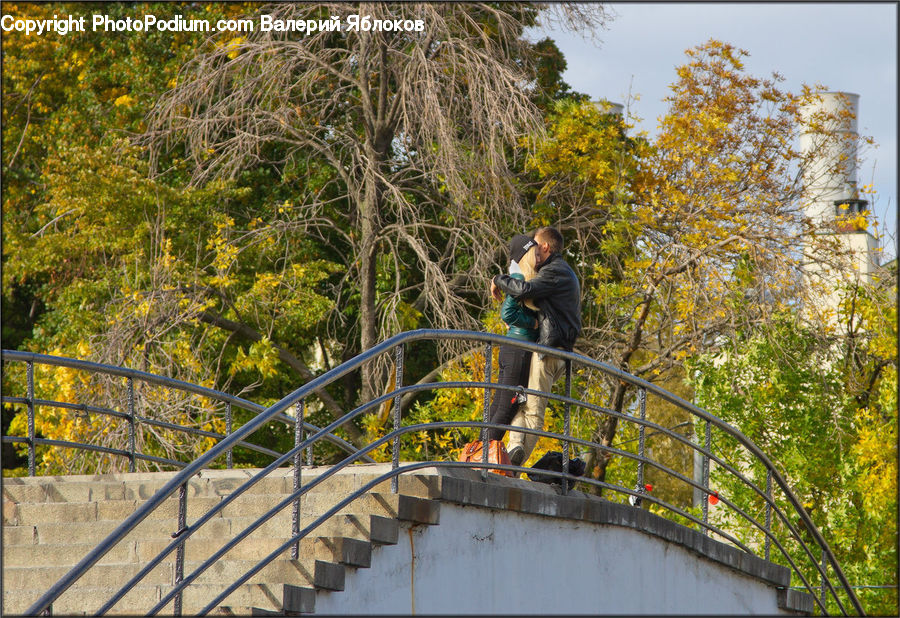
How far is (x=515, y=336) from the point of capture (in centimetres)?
822

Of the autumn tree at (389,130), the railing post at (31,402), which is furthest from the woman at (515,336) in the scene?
the autumn tree at (389,130)

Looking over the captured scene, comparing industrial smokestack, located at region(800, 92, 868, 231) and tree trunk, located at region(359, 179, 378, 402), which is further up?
industrial smokestack, located at region(800, 92, 868, 231)

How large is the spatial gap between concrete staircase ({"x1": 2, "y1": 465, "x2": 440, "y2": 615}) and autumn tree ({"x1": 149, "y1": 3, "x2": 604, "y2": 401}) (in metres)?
6.95

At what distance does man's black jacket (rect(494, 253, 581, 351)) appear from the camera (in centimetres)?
787

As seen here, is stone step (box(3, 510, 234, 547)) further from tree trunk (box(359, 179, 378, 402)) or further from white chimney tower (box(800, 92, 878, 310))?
white chimney tower (box(800, 92, 878, 310))

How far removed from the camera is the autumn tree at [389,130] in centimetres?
1399

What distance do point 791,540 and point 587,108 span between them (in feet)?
23.0

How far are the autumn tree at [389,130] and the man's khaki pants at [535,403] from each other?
19.5 ft

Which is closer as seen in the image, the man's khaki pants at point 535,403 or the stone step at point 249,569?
the stone step at point 249,569

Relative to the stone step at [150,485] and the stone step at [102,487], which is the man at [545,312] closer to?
the stone step at [150,485]

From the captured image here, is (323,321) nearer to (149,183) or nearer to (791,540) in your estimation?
(149,183)

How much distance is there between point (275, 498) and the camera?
279 inches

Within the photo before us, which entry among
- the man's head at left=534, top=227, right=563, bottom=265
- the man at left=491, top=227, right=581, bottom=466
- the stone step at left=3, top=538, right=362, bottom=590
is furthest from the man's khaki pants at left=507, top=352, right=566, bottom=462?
the stone step at left=3, top=538, right=362, bottom=590

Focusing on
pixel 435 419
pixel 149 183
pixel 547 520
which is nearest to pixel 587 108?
pixel 435 419
